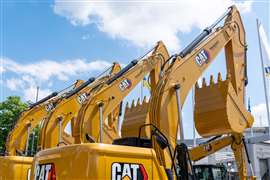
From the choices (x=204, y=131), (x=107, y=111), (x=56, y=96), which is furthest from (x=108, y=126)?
(x=204, y=131)

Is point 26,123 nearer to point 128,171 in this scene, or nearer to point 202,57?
point 202,57

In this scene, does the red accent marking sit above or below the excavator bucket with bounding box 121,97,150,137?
below

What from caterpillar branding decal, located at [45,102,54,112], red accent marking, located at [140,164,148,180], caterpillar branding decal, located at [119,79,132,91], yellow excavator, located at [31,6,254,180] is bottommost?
red accent marking, located at [140,164,148,180]

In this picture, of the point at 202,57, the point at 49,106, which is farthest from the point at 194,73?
the point at 49,106

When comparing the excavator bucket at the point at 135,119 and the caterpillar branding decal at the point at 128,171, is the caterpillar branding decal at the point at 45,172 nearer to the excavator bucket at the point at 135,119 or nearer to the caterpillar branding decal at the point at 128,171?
the caterpillar branding decal at the point at 128,171

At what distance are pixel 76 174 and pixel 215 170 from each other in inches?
331

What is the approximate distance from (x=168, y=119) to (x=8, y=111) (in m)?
21.2

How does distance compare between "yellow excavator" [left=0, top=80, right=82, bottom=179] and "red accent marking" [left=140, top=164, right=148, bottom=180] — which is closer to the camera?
"red accent marking" [left=140, top=164, right=148, bottom=180]

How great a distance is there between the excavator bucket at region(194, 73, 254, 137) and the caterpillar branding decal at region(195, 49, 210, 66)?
40 cm

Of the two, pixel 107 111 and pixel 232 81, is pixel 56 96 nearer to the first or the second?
pixel 107 111

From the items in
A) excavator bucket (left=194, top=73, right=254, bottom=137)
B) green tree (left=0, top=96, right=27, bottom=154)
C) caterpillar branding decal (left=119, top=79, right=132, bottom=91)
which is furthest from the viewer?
green tree (left=0, top=96, right=27, bottom=154)

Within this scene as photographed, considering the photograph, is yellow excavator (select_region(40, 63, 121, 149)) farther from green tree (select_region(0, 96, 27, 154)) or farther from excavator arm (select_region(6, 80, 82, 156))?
green tree (select_region(0, 96, 27, 154))

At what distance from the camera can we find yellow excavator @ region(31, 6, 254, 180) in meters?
4.93

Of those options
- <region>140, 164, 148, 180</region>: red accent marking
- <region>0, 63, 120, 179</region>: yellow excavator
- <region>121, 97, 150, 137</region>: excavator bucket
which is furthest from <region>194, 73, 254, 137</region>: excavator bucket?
<region>0, 63, 120, 179</region>: yellow excavator
